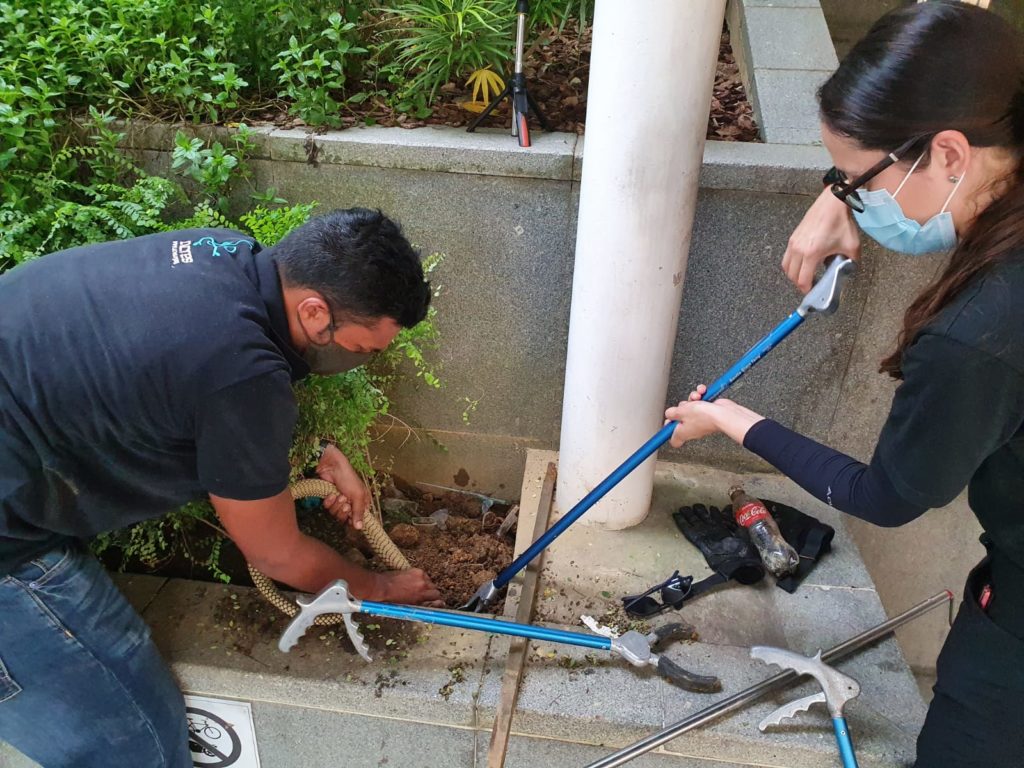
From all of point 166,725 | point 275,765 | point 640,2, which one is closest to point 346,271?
point 640,2

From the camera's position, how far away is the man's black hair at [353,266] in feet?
5.35

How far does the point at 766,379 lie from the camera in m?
2.87

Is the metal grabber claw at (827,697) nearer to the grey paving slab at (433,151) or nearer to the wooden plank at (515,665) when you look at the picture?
the wooden plank at (515,665)

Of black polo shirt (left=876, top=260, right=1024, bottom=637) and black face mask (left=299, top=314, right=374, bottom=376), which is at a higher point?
black polo shirt (left=876, top=260, right=1024, bottom=637)

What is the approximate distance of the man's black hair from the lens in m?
1.63

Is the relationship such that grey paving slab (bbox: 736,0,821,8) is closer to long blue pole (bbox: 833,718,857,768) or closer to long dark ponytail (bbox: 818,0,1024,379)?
long dark ponytail (bbox: 818,0,1024,379)

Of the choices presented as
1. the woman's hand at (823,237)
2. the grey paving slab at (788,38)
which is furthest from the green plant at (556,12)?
the woman's hand at (823,237)

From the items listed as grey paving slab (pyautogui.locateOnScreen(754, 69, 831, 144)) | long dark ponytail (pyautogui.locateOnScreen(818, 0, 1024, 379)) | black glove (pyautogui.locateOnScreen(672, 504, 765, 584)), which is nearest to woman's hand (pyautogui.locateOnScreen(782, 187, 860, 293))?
long dark ponytail (pyautogui.locateOnScreen(818, 0, 1024, 379))

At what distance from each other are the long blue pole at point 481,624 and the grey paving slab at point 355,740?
0.29 metres

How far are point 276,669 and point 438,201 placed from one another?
1602 mm

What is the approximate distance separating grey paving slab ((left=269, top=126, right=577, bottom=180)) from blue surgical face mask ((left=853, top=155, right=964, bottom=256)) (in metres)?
1.19

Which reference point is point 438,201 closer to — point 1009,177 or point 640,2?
point 640,2

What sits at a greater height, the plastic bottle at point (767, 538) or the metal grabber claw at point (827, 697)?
the metal grabber claw at point (827, 697)

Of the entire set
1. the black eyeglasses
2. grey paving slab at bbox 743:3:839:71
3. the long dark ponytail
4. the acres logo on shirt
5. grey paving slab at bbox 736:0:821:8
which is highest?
the long dark ponytail
